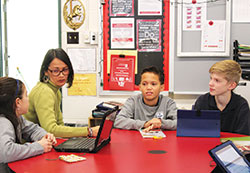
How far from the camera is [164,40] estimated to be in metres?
3.53

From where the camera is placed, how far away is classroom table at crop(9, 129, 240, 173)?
3.96 feet

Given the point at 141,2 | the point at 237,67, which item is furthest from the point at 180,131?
the point at 141,2

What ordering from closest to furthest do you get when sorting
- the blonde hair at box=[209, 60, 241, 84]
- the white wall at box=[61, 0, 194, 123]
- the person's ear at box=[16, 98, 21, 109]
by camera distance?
the person's ear at box=[16, 98, 21, 109]
the blonde hair at box=[209, 60, 241, 84]
the white wall at box=[61, 0, 194, 123]

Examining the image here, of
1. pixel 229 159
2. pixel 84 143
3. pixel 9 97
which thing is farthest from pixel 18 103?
pixel 229 159

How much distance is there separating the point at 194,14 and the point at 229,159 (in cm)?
260

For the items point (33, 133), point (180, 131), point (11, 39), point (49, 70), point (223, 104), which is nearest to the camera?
point (33, 133)

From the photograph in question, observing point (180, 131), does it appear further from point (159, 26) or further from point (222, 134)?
point (159, 26)

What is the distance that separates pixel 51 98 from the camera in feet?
6.28

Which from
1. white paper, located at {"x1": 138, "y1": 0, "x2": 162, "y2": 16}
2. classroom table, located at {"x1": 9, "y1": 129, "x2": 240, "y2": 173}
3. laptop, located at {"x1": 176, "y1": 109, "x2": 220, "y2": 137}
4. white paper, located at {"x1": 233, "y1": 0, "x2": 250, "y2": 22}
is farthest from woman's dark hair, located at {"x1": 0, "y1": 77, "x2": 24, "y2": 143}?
white paper, located at {"x1": 233, "y1": 0, "x2": 250, "y2": 22}

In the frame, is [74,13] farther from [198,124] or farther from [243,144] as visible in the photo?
[243,144]

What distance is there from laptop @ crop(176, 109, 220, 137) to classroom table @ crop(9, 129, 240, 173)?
92 mm

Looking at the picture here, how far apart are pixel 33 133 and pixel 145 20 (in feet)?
7.43

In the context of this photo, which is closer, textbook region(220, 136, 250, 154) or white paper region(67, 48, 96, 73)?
textbook region(220, 136, 250, 154)

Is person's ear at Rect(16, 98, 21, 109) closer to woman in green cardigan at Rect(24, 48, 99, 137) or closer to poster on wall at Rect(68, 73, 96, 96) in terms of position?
woman in green cardigan at Rect(24, 48, 99, 137)
